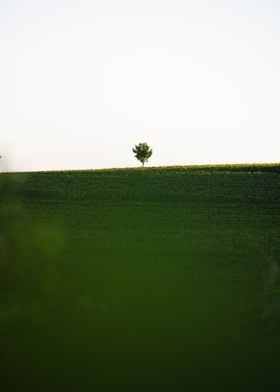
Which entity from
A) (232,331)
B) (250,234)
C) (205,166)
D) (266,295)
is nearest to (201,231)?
(250,234)

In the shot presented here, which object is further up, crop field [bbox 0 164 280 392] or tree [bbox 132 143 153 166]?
tree [bbox 132 143 153 166]

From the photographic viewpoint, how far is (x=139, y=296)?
17.4 m

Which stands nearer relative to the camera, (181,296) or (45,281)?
(181,296)

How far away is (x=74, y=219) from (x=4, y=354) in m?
18.7

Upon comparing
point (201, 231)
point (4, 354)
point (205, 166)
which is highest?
point (205, 166)

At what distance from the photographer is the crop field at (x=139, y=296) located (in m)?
12.7

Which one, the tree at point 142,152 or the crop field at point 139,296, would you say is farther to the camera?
the tree at point 142,152

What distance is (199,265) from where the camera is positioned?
925 inches

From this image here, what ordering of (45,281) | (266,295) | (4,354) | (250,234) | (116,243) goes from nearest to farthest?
(4,354)
(266,295)
(45,281)
(116,243)
(250,234)

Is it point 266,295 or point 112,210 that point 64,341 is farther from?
point 112,210

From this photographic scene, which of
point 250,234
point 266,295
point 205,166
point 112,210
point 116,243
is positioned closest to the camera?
point 266,295

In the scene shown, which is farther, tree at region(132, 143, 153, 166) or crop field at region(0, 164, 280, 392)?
tree at region(132, 143, 153, 166)

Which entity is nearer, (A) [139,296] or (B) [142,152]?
(A) [139,296]

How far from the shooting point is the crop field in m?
12.7
